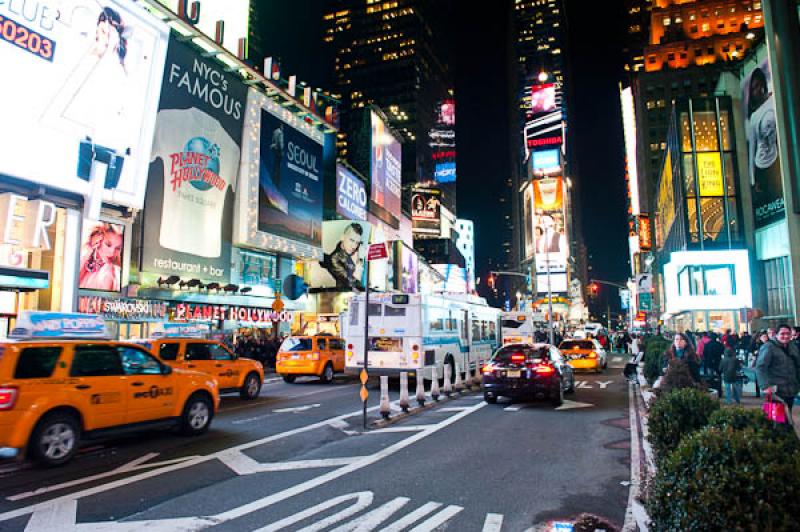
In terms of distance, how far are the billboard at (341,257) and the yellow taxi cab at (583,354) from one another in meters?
26.1

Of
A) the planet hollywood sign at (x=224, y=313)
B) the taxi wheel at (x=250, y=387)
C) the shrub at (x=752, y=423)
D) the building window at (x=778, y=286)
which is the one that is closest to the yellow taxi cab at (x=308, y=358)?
the taxi wheel at (x=250, y=387)

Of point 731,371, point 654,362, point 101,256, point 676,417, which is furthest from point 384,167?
point 676,417

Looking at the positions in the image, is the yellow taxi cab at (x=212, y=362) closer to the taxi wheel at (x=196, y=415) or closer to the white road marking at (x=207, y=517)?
the taxi wheel at (x=196, y=415)

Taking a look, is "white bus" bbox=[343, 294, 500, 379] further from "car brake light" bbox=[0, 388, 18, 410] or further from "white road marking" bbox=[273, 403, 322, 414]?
"car brake light" bbox=[0, 388, 18, 410]

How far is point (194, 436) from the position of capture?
10.4 m

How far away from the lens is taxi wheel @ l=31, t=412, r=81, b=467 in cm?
780

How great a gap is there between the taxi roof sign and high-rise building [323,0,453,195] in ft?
404

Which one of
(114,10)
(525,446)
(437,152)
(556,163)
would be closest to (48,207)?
(114,10)

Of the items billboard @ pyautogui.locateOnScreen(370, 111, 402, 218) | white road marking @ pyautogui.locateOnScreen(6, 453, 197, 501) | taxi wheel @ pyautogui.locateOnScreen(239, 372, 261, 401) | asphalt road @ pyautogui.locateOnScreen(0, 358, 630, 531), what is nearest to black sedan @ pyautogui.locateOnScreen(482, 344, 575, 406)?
asphalt road @ pyautogui.locateOnScreen(0, 358, 630, 531)

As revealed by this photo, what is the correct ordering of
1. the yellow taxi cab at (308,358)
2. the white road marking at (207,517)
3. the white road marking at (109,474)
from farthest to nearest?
1. the yellow taxi cab at (308,358)
2. the white road marking at (109,474)
3. the white road marking at (207,517)

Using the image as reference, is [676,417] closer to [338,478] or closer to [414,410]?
[338,478]

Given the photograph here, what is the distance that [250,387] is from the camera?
16094 millimetres

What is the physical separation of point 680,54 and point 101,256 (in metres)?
109

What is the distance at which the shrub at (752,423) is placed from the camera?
416cm
